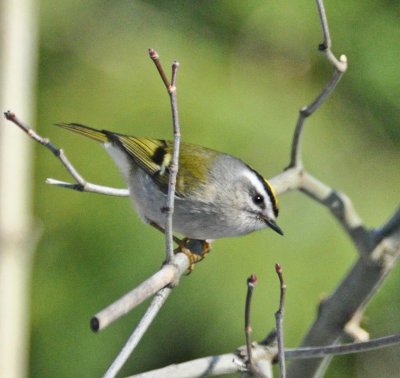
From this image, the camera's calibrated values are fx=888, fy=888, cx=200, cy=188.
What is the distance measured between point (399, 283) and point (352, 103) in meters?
0.74

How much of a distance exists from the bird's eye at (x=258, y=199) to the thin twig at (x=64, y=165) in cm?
32

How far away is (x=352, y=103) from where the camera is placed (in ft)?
11.0

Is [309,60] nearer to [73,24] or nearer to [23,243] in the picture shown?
[73,24]

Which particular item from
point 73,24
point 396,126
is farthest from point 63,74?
point 396,126

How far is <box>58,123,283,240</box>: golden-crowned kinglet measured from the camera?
6.94 ft

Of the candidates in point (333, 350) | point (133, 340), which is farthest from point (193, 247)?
point (133, 340)

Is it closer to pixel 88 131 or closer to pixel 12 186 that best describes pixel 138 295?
pixel 12 186

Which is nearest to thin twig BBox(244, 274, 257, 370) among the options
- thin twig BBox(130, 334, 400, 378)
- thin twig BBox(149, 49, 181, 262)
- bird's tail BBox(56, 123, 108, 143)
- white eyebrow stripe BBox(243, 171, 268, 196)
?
thin twig BBox(130, 334, 400, 378)

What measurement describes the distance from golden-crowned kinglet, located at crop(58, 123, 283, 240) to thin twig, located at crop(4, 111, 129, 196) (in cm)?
15

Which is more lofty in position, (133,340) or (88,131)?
(88,131)

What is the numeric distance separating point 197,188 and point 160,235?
52 centimetres

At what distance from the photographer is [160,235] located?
2.70 metres

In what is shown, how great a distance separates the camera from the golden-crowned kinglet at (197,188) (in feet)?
6.94

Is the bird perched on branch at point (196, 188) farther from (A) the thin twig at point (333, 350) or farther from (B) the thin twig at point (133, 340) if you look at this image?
(B) the thin twig at point (133, 340)
